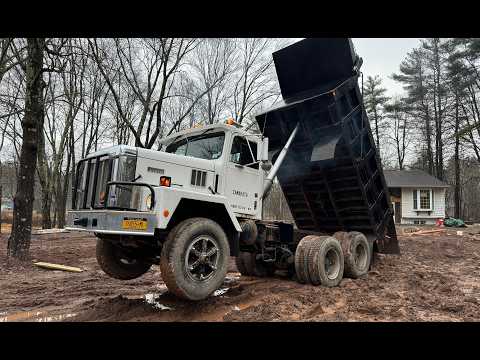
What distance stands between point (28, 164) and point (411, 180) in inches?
1068

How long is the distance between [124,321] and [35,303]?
2.03 metres

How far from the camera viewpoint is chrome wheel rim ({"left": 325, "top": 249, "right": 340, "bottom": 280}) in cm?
700

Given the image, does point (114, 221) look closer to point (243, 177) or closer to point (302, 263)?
point (243, 177)

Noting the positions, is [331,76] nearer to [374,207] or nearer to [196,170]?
[374,207]

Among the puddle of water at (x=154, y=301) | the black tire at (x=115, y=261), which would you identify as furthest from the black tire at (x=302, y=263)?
the black tire at (x=115, y=261)

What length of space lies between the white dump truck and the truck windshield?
2 cm

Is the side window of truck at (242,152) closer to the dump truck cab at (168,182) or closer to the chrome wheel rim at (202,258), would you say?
the dump truck cab at (168,182)

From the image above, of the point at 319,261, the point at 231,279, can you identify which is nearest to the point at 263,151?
the point at 319,261

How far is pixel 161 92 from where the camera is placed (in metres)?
17.5

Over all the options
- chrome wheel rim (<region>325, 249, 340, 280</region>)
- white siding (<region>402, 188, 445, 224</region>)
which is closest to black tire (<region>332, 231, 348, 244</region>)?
chrome wheel rim (<region>325, 249, 340, 280</region>)

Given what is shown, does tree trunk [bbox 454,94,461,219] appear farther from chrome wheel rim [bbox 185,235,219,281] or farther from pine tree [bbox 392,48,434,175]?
chrome wheel rim [bbox 185,235,219,281]

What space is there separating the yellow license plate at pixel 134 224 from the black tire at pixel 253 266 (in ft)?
13.2

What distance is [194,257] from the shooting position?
466 centimetres

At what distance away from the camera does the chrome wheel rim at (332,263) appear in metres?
7.00
